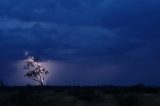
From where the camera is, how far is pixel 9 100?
186 feet

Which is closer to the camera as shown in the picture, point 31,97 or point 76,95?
point 31,97

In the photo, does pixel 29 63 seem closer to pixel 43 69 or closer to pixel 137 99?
pixel 43 69

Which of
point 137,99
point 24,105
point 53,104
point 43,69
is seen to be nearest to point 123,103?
point 137,99

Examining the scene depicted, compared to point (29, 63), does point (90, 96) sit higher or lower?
lower

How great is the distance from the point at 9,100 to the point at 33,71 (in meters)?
30.5

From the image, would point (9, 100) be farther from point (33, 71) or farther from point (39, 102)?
point (33, 71)

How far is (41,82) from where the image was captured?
87375 millimetres

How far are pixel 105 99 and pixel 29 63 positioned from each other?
2349 cm

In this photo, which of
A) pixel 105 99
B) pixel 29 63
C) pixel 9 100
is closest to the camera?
pixel 9 100

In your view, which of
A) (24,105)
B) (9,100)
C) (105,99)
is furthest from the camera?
(105,99)

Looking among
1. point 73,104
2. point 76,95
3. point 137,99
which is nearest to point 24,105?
point 73,104

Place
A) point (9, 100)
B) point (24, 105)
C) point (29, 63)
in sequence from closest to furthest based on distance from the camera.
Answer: point (24, 105), point (9, 100), point (29, 63)

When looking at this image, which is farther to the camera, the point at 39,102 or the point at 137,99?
the point at 137,99

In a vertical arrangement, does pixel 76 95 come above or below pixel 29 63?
below
